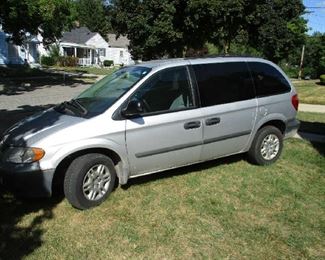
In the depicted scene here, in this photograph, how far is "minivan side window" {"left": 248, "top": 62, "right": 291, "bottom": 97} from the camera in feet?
21.3

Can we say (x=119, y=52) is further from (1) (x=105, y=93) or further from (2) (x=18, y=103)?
(1) (x=105, y=93)

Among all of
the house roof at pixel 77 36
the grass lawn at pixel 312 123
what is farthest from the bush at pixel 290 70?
the grass lawn at pixel 312 123

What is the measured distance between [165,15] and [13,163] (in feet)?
51.2

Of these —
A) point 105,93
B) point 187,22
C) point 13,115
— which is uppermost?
point 187,22

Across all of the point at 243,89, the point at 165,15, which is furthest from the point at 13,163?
the point at 165,15

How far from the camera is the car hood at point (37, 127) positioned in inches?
193

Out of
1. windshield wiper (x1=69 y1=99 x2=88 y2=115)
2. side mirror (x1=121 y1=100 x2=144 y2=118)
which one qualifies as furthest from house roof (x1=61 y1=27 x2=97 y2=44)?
side mirror (x1=121 y1=100 x2=144 y2=118)

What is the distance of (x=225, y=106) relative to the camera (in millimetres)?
6035

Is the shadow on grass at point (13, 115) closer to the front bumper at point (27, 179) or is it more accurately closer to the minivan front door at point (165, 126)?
the front bumper at point (27, 179)

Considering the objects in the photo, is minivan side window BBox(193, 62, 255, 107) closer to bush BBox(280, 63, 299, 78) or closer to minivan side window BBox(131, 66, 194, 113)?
minivan side window BBox(131, 66, 194, 113)

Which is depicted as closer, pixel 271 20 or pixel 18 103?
pixel 18 103

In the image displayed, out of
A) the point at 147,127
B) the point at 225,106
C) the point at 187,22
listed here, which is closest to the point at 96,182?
the point at 147,127

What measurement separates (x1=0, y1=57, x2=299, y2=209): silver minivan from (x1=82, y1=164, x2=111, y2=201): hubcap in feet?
0.04

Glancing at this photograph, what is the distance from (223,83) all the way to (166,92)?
1008mm
